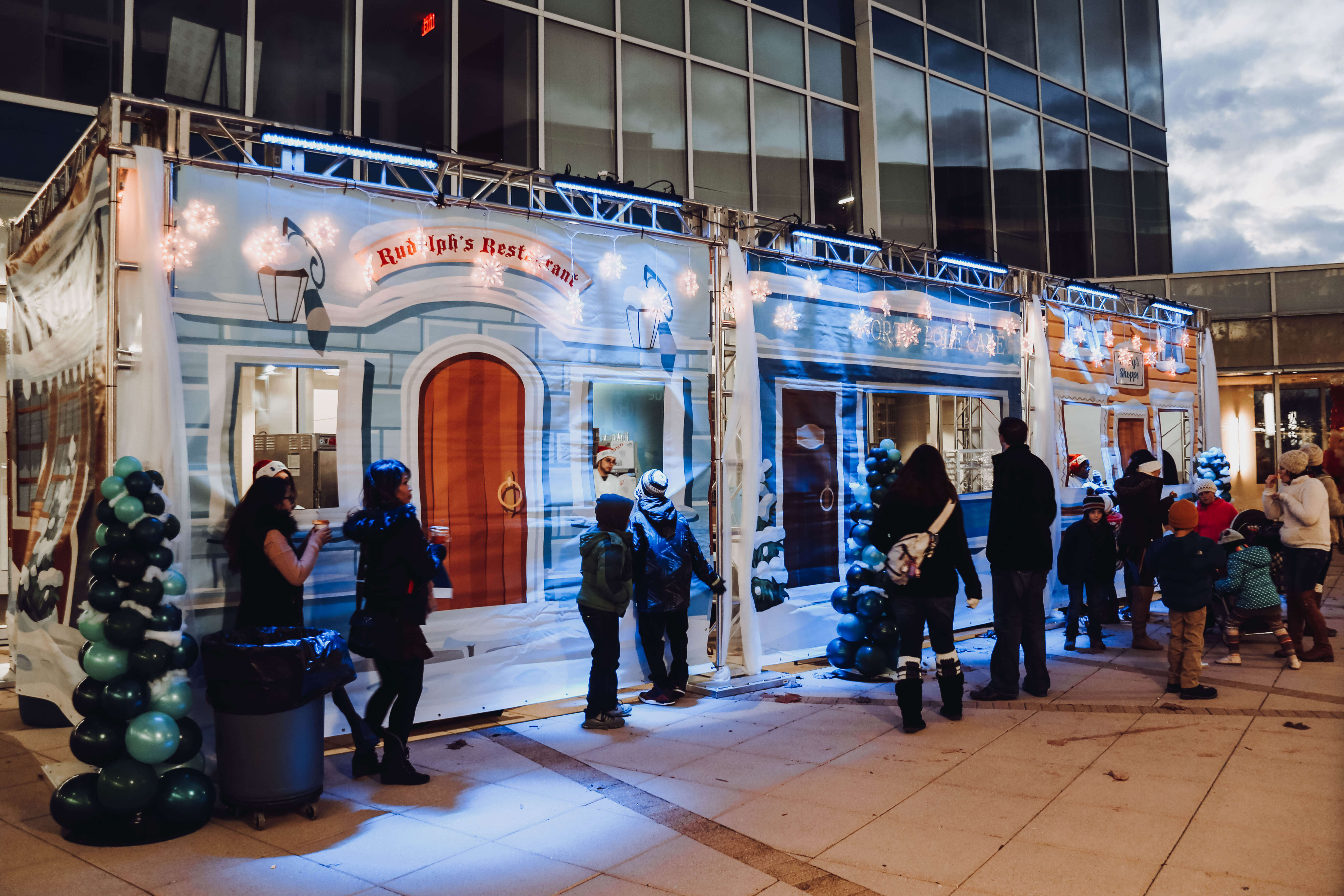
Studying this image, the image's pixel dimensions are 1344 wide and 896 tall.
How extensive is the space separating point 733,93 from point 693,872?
10736mm

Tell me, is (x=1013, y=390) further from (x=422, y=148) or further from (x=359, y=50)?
(x=359, y=50)

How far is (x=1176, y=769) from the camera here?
4711 mm

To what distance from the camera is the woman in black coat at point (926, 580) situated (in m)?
5.62

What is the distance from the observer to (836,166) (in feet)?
43.3

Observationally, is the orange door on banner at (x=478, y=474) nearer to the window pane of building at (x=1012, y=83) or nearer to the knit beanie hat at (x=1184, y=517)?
the knit beanie hat at (x=1184, y=517)

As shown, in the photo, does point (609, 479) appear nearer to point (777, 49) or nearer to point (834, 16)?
point (777, 49)

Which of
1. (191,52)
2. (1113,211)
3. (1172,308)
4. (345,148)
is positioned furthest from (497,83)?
(1113,211)

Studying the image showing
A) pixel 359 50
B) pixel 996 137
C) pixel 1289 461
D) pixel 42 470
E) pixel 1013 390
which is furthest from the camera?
pixel 996 137

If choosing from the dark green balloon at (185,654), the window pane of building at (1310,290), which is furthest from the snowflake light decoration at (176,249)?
the window pane of building at (1310,290)

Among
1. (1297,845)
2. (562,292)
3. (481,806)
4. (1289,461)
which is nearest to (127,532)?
(481,806)

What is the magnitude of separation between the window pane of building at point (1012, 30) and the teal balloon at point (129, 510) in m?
15.2

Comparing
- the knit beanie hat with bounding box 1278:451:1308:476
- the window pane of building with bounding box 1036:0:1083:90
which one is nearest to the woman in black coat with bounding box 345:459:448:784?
the knit beanie hat with bounding box 1278:451:1308:476

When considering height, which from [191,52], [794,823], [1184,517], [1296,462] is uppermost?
[191,52]

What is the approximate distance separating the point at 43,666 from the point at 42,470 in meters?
1.37
